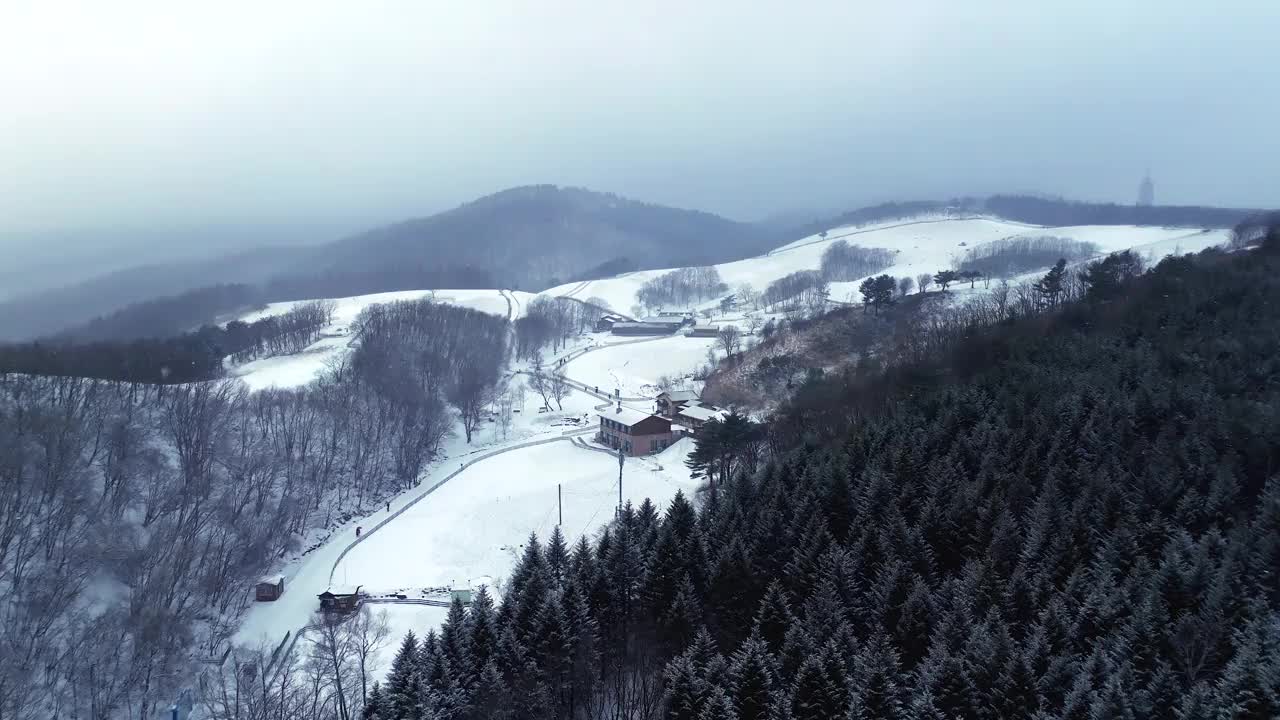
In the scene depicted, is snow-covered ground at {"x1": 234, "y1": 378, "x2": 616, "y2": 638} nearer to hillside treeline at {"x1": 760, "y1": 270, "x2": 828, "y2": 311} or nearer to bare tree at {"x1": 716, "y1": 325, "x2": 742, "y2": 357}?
bare tree at {"x1": 716, "y1": 325, "x2": 742, "y2": 357}

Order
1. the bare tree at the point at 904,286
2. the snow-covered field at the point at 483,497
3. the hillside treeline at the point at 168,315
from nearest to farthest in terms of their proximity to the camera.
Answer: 1. the snow-covered field at the point at 483,497
2. the hillside treeline at the point at 168,315
3. the bare tree at the point at 904,286

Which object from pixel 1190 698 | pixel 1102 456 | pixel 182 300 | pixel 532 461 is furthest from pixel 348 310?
pixel 1190 698

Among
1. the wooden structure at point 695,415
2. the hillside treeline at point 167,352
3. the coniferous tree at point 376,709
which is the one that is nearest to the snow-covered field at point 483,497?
the wooden structure at point 695,415

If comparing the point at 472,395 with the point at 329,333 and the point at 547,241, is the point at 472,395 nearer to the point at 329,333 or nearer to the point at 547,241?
the point at 329,333

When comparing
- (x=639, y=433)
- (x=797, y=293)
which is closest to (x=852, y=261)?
(x=797, y=293)

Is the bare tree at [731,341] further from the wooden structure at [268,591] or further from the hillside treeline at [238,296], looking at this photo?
the hillside treeline at [238,296]

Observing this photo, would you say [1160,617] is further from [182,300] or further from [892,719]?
[182,300]

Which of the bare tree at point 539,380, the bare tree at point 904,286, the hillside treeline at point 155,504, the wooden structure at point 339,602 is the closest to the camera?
the hillside treeline at point 155,504
